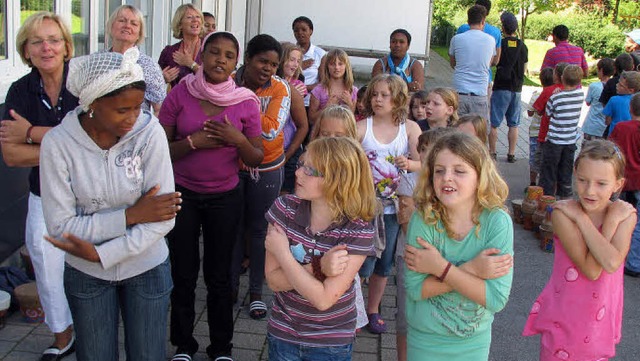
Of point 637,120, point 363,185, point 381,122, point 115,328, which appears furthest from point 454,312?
point 637,120

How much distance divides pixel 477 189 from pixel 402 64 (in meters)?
4.45

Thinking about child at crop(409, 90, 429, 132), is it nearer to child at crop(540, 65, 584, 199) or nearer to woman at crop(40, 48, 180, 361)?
child at crop(540, 65, 584, 199)

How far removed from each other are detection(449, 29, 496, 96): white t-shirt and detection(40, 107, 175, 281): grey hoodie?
6.54m

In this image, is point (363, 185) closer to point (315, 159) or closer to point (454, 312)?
point (315, 159)

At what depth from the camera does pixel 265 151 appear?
15.8 feet

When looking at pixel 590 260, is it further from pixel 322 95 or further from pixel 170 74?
pixel 170 74

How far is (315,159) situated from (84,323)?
1184 mm

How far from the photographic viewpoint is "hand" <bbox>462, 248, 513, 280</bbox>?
2838 millimetres

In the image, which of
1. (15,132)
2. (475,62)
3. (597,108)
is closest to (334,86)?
(15,132)

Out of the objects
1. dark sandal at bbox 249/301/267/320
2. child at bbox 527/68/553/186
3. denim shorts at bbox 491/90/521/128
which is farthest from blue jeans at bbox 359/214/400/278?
denim shorts at bbox 491/90/521/128

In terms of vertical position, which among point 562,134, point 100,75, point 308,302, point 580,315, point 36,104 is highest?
point 100,75

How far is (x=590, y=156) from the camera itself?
3404mm

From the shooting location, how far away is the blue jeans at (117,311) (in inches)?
116

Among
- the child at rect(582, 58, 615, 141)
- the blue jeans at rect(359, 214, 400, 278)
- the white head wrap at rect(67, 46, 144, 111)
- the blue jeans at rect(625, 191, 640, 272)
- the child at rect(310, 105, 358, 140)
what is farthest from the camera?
the child at rect(582, 58, 615, 141)
